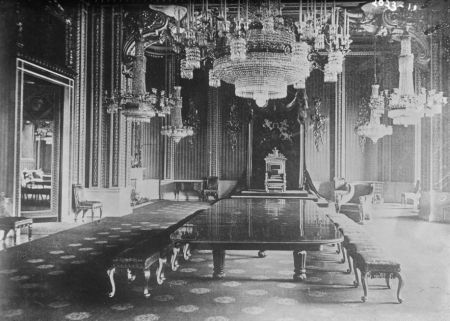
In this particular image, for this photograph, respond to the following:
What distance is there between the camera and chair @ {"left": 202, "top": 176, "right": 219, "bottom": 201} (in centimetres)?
1369

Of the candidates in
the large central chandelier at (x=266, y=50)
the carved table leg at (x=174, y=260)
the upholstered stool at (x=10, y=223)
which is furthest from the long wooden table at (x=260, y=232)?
the upholstered stool at (x=10, y=223)

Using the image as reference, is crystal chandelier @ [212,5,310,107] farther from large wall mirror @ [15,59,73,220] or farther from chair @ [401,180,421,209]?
chair @ [401,180,421,209]

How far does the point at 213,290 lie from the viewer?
4246mm

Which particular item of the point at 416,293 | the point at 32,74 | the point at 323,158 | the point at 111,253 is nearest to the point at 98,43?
the point at 32,74

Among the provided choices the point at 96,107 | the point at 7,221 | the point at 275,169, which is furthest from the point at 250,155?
the point at 7,221

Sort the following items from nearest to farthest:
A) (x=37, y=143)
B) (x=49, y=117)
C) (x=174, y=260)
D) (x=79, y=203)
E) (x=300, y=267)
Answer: (x=300, y=267), (x=174, y=260), (x=79, y=203), (x=49, y=117), (x=37, y=143)

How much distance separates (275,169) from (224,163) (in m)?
1.90

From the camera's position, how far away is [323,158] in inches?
531

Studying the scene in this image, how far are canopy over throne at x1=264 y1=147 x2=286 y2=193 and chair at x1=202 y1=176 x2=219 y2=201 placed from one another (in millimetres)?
1822

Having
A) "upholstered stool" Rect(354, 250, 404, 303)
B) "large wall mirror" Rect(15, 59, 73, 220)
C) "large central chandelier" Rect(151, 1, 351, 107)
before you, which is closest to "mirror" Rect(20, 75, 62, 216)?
"large wall mirror" Rect(15, 59, 73, 220)

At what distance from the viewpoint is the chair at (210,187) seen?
1369 centimetres

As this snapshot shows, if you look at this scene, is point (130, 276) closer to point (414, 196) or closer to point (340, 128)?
point (414, 196)

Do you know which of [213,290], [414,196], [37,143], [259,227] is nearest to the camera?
[213,290]

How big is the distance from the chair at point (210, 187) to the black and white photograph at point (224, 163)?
0.05m
